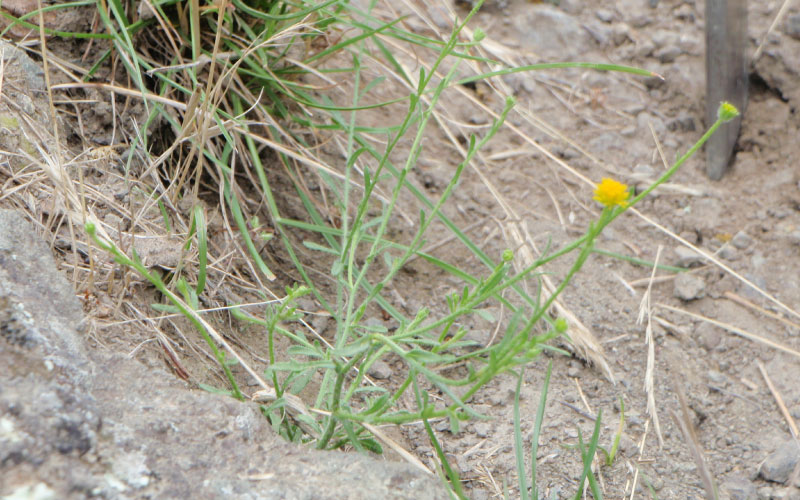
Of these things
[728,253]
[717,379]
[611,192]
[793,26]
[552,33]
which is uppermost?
[611,192]

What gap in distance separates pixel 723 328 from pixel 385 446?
1182 mm

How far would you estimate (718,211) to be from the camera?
2582mm

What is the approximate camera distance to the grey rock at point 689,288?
2303 mm

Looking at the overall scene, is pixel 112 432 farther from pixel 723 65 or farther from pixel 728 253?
pixel 723 65

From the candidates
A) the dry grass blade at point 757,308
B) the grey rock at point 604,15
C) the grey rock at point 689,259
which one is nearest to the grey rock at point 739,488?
the dry grass blade at point 757,308

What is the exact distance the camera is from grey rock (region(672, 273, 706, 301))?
2.30 meters

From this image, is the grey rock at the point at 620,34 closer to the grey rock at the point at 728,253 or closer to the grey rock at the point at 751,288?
the grey rock at the point at 728,253

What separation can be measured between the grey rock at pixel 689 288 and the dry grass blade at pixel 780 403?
265mm

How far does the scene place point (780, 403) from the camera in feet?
6.59

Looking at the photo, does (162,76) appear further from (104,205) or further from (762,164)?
(762,164)

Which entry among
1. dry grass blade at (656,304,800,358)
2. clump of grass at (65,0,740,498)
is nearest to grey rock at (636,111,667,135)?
dry grass blade at (656,304,800,358)

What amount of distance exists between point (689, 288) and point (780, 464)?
666mm

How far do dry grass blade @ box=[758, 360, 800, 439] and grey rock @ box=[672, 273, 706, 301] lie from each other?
265 millimetres

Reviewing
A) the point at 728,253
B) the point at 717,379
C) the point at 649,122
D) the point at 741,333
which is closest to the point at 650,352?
the point at 717,379
